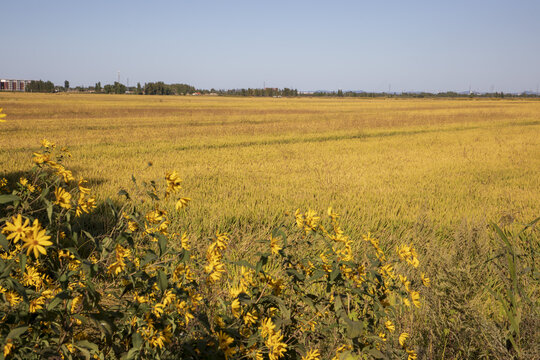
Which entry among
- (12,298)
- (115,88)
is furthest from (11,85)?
(12,298)

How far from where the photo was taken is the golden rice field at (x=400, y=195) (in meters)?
3.26

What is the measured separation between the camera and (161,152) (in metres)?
15.3

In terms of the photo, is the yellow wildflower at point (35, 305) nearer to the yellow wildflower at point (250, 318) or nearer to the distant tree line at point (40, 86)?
the yellow wildflower at point (250, 318)

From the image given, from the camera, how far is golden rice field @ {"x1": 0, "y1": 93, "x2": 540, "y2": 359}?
3.26m

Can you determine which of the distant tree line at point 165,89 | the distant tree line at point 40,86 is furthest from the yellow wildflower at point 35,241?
the distant tree line at point 165,89

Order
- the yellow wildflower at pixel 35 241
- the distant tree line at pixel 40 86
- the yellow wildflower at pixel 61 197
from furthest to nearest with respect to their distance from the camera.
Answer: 1. the distant tree line at pixel 40 86
2. the yellow wildflower at pixel 61 197
3. the yellow wildflower at pixel 35 241

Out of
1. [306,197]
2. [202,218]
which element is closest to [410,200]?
[306,197]

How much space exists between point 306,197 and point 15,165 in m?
8.18

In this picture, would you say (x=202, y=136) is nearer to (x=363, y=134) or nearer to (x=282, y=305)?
(x=363, y=134)

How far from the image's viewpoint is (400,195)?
8406 millimetres

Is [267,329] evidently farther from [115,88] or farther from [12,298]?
[115,88]

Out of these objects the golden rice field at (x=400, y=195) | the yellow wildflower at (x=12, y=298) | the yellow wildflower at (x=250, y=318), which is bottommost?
the golden rice field at (x=400, y=195)

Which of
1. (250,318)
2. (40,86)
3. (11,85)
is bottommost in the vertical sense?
(250,318)

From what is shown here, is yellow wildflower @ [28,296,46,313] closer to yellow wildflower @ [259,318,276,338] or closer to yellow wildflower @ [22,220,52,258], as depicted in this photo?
yellow wildflower @ [22,220,52,258]
